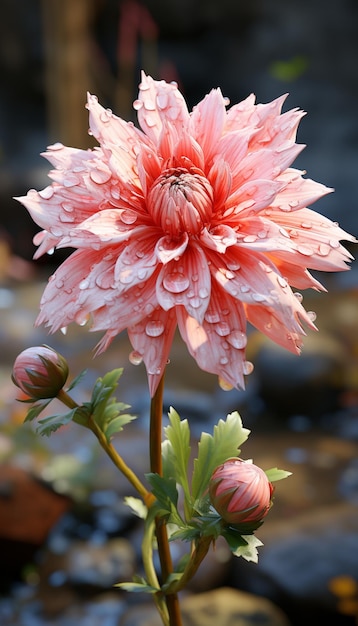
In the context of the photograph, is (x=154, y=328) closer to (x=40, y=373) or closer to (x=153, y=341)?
(x=153, y=341)

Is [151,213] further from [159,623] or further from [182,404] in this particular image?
[182,404]

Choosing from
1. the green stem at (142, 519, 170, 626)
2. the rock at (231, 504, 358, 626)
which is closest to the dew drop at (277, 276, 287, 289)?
the green stem at (142, 519, 170, 626)

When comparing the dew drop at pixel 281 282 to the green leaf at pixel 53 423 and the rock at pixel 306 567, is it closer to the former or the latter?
the green leaf at pixel 53 423

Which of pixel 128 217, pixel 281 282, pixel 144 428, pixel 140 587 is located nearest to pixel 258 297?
pixel 281 282

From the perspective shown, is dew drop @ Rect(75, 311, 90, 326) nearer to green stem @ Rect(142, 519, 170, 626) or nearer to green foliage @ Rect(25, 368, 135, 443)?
green foliage @ Rect(25, 368, 135, 443)

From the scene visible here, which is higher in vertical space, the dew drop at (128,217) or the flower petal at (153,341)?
the dew drop at (128,217)

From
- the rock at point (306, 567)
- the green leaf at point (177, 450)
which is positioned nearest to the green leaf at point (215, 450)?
the green leaf at point (177, 450)

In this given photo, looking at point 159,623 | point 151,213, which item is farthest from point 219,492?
point 159,623
